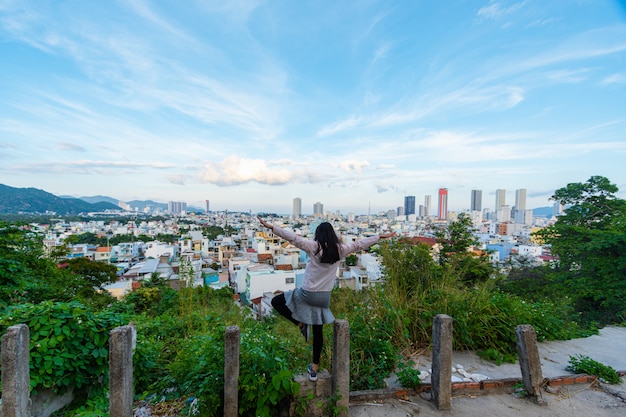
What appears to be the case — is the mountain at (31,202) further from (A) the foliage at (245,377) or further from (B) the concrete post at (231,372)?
(B) the concrete post at (231,372)

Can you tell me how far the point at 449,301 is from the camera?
13.9 feet

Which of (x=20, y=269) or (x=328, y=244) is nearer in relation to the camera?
(x=328, y=244)

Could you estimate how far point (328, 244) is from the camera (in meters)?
2.64

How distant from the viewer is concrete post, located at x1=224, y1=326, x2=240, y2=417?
2242 mm

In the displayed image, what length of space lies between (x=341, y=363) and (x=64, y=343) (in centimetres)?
256

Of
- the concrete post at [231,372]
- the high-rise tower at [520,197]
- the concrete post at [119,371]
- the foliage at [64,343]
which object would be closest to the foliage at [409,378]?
the concrete post at [231,372]

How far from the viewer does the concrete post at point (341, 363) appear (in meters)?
2.43

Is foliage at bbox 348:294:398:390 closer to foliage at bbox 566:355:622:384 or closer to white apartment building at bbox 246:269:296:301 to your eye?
foliage at bbox 566:355:622:384

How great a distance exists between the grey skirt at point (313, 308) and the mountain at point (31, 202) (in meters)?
140

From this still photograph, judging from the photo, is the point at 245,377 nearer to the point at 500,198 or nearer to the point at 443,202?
the point at 443,202

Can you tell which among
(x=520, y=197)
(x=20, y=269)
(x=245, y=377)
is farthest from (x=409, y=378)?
(x=520, y=197)

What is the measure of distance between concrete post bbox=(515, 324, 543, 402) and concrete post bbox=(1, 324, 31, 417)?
13.0 ft

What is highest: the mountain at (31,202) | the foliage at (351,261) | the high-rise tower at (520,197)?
the high-rise tower at (520,197)

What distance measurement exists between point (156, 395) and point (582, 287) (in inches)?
523
